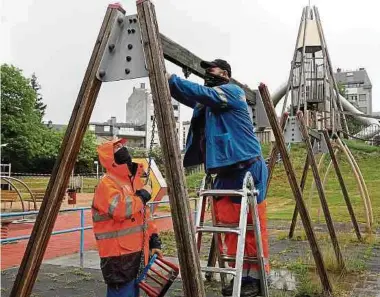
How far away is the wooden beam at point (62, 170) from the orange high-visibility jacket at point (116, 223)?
0.67 m

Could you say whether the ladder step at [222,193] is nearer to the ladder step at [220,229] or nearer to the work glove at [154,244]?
the ladder step at [220,229]

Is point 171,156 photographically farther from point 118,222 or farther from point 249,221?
point 249,221

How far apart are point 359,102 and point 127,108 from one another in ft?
157

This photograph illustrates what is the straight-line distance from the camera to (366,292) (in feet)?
16.9

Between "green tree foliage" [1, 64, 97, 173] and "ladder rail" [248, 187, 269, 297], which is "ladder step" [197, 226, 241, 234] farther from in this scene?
"green tree foliage" [1, 64, 97, 173]

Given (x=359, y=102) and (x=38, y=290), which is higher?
(x=359, y=102)

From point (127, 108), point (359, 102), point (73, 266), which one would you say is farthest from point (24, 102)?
point (359, 102)

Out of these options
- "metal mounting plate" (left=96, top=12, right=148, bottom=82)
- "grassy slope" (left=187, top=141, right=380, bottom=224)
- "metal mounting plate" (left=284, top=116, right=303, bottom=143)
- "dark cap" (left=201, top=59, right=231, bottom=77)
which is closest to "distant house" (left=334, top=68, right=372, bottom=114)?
"grassy slope" (left=187, top=141, right=380, bottom=224)

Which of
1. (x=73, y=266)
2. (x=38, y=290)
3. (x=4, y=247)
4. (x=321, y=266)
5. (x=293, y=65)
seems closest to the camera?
(x=321, y=266)

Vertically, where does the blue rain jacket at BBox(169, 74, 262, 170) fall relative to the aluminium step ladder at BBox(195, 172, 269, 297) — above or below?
above

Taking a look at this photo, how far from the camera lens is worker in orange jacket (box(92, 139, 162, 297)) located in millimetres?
3678

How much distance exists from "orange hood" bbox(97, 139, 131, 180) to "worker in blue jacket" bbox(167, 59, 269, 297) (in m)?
0.62

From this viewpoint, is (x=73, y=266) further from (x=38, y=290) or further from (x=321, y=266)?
(x=321, y=266)

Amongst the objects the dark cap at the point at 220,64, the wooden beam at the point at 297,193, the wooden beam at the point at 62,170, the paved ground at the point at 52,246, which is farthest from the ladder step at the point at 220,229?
the paved ground at the point at 52,246
